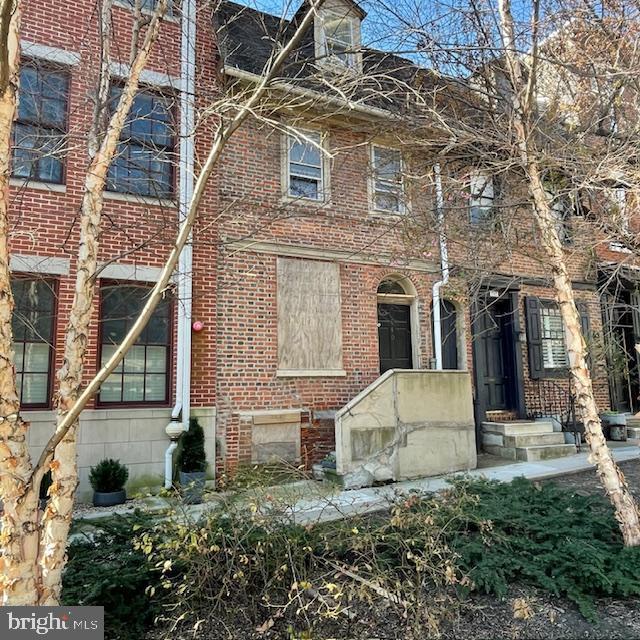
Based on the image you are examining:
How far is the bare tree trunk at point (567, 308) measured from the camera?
409 centimetres

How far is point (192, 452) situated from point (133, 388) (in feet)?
4.32

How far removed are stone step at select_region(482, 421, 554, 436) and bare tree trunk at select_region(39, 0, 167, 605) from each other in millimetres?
8243

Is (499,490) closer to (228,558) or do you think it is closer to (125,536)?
(228,558)

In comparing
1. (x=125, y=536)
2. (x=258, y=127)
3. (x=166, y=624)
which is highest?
(x=258, y=127)

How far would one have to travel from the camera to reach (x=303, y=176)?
8898 mm

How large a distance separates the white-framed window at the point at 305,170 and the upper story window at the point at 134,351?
3187 mm

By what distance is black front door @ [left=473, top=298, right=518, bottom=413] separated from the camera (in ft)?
33.9

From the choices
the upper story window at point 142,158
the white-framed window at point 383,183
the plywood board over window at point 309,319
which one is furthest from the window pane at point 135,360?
the white-framed window at point 383,183

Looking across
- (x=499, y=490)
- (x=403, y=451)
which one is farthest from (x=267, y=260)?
(x=499, y=490)

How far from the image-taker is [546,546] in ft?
12.8

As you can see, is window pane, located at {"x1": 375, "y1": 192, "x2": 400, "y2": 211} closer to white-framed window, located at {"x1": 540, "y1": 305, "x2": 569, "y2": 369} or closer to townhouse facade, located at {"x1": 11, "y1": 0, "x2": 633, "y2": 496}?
townhouse facade, located at {"x1": 11, "y1": 0, "x2": 633, "y2": 496}

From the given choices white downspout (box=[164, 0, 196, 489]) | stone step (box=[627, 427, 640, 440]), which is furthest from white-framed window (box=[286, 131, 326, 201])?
stone step (box=[627, 427, 640, 440])

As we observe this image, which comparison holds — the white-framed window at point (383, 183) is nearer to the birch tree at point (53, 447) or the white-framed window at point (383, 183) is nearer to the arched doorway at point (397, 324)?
the arched doorway at point (397, 324)

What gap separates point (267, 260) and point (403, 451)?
379 cm
